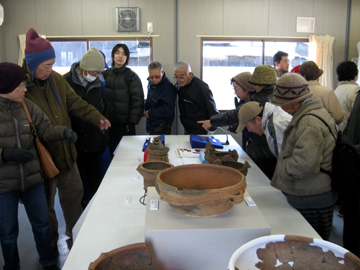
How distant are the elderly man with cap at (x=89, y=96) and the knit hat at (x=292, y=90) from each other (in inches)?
62.5

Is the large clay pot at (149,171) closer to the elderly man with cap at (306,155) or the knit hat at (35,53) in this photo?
the elderly man with cap at (306,155)

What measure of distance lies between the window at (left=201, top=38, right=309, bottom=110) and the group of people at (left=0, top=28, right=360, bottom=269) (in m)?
1.52

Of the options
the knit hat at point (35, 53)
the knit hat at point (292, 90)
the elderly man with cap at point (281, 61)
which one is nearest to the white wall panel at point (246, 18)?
the elderly man with cap at point (281, 61)

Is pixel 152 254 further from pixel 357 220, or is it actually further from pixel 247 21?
pixel 247 21

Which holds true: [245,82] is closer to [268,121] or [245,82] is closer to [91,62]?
[268,121]

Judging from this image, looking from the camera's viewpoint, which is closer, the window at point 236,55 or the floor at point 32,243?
the floor at point 32,243

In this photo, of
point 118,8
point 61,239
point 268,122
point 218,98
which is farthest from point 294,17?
point 61,239

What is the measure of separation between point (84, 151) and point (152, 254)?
6.31ft

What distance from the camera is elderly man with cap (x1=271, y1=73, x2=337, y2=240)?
1.57 metres

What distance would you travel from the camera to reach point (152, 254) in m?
1.11

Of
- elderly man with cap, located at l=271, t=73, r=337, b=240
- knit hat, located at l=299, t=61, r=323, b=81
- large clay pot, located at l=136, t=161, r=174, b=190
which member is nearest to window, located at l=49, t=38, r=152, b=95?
knit hat, located at l=299, t=61, r=323, b=81

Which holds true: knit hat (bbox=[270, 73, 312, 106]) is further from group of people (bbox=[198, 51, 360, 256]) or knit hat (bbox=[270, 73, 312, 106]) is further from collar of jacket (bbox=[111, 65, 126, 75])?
collar of jacket (bbox=[111, 65, 126, 75])

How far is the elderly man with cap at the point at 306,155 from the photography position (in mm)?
1566

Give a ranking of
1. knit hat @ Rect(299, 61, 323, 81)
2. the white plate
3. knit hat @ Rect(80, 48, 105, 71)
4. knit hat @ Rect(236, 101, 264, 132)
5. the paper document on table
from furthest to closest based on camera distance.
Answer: knit hat @ Rect(299, 61, 323, 81)
knit hat @ Rect(80, 48, 105, 71)
the paper document on table
knit hat @ Rect(236, 101, 264, 132)
the white plate
